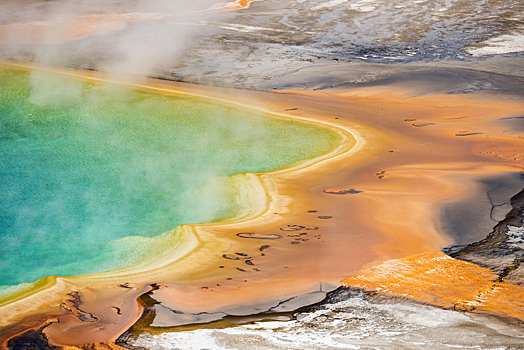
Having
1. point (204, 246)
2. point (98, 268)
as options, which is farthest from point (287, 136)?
point (98, 268)

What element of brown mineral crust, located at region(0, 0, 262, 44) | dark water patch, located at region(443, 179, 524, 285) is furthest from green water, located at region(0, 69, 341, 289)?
brown mineral crust, located at region(0, 0, 262, 44)

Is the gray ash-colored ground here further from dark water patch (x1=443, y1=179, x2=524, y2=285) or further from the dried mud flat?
dark water patch (x1=443, y1=179, x2=524, y2=285)

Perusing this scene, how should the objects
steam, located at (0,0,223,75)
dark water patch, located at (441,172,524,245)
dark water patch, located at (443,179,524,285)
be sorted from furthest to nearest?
steam, located at (0,0,223,75) < dark water patch, located at (441,172,524,245) < dark water patch, located at (443,179,524,285)

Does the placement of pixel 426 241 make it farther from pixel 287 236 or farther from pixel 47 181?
pixel 47 181

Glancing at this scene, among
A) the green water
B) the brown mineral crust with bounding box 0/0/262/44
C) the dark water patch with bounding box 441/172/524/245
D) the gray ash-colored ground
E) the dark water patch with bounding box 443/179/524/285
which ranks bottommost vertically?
the dark water patch with bounding box 443/179/524/285

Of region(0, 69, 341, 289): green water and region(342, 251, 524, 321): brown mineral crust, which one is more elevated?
region(0, 69, 341, 289): green water

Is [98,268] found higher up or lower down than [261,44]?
lower down

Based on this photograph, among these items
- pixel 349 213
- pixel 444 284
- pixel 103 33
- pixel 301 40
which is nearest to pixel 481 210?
pixel 349 213
